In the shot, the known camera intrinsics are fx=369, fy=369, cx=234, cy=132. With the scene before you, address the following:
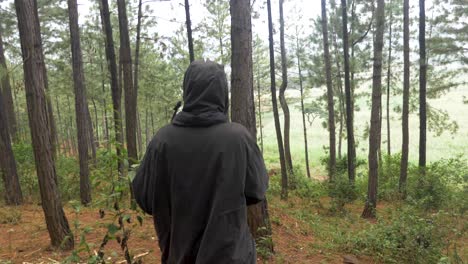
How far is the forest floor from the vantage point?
518 cm

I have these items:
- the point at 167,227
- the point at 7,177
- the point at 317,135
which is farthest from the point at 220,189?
the point at 317,135

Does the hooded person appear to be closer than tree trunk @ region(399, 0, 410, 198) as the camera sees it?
Yes

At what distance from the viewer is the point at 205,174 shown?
6.47ft

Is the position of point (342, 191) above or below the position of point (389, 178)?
above

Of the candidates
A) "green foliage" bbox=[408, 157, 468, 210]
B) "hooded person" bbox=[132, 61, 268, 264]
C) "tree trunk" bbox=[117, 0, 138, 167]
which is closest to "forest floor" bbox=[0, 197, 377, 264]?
"tree trunk" bbox=[117, 0, 138, 167]

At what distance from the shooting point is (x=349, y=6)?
49.7ft

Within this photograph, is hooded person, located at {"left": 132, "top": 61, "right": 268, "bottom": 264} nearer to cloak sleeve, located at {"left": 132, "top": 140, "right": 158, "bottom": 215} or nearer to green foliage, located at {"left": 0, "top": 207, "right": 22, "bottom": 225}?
cloak sleeve, located at {"left": 132, "top": 140, "right": 158, "bottom": 215}

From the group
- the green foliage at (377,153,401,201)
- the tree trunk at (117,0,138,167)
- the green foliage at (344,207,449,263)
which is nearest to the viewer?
the green foliage at (344,207,449,263)

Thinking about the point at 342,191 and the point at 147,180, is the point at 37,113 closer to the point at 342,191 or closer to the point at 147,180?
the point at 147,180

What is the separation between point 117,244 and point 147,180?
4.15 metres

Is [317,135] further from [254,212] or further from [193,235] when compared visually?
[193,235]

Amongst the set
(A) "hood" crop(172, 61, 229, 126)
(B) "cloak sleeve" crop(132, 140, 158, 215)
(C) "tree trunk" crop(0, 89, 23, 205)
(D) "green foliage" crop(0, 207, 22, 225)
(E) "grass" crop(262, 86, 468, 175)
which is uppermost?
(A) "hood" crop(172, 61, 229, 126)

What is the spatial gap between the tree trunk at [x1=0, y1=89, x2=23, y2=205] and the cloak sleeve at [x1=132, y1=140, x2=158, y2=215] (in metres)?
8.69

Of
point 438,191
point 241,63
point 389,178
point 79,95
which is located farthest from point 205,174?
point 389,178
